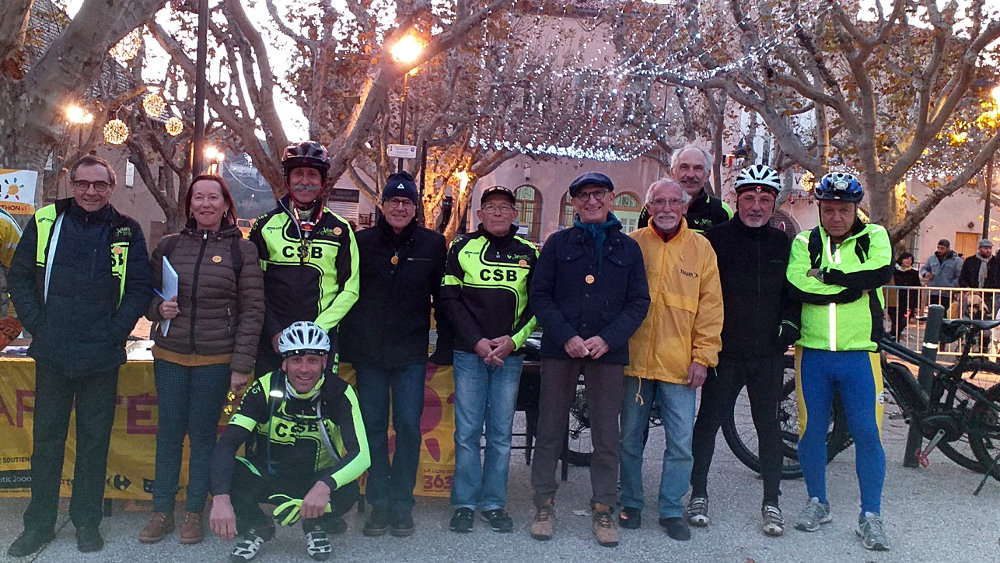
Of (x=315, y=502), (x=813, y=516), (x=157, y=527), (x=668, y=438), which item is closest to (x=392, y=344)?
(x=315, y=502)

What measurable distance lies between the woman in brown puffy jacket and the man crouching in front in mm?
264

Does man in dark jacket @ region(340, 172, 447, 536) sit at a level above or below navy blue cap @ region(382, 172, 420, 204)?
below

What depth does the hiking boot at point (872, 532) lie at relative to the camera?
4.52 meters

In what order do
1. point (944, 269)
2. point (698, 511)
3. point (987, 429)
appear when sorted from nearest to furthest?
point (698, 511) < point (987, 429) < point (944, 269)

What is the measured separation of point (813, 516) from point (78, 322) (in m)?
4.27

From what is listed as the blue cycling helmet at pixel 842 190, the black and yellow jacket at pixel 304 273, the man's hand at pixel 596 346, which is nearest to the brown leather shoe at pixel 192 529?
the black and yellow jacket at pixel 304 273

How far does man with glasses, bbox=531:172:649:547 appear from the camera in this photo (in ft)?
14.9

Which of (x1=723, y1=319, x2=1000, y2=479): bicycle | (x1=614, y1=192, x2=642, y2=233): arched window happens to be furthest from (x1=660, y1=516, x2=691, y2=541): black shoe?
(x1=614, y1=192, x2=642, y2=233): arched window

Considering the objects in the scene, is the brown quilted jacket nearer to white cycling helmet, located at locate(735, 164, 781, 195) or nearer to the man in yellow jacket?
the man in yellow jacket

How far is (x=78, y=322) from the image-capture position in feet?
13.3

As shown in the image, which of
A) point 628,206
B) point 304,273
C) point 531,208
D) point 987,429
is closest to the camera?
point 304,273

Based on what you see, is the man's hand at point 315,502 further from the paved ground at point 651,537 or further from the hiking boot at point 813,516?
the hiking boot at point 813,516

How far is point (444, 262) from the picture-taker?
15.9ft

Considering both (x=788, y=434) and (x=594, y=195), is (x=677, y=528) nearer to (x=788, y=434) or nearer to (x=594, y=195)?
(x=788, y=434)
